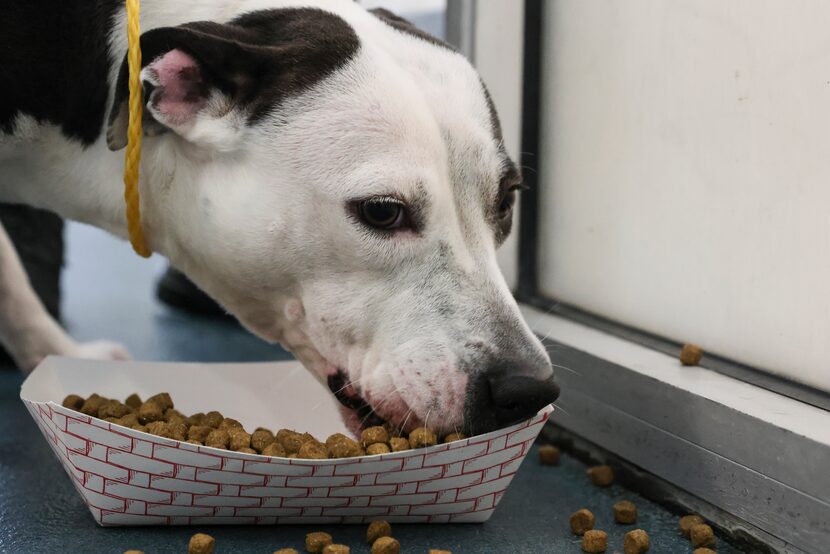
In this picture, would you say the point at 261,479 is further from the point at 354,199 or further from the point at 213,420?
the point at 354,199

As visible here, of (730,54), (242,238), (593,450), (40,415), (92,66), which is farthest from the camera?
(593,450)

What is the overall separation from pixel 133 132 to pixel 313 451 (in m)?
0.57

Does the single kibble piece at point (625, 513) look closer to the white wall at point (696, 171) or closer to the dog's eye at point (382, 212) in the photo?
the white wall at point (696, 171)

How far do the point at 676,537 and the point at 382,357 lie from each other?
0.59m

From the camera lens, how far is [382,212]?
1512 millimetres

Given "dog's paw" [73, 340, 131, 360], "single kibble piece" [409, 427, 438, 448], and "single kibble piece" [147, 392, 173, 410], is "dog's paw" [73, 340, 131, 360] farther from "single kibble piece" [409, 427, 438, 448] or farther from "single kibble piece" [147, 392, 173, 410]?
"single kibble piece" [409, 427, 438, 448]

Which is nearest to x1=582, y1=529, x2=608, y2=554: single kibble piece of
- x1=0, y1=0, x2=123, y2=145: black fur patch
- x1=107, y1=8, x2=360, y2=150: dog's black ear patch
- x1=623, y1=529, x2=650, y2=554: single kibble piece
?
x1=623, y1=529, x2=650, y2=554: single kibble piece

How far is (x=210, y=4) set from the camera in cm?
172

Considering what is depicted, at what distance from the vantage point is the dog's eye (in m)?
1.51

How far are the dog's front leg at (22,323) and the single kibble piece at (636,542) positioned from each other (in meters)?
1.36

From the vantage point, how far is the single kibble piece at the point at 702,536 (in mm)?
1602

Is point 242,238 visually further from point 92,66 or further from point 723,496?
point 723,496

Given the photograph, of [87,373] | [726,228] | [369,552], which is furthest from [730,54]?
[87,373]

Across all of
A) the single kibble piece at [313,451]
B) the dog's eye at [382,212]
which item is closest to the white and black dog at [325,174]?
the dog's eye at [382,212]
